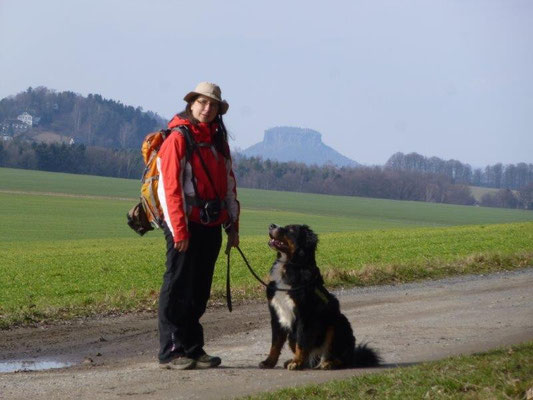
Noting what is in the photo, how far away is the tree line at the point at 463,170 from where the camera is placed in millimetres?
156000

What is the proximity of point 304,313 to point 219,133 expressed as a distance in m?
1.67

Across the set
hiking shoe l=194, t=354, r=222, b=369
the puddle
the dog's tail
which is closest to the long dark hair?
hiking shoe l=194, t=354, r=222, b=369

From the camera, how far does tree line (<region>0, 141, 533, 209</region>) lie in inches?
5030

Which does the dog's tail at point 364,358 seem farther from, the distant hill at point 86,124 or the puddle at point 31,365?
the distant hill at point 86,124

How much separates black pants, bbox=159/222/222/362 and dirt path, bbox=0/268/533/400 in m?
0.26

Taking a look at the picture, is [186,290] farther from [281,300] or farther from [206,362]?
[281,300]

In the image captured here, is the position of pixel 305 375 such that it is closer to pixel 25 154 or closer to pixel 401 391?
pixel 401 391

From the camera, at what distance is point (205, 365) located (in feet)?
29.4

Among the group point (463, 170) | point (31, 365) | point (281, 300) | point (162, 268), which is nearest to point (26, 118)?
point (463, 170)

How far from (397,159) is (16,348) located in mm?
158672

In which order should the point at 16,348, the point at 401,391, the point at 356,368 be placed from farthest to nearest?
the point at 16,348
the point at 356,368
the point at 401,391

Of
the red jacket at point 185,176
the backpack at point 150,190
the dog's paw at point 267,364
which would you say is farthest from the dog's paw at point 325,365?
the backpack at point 150,190

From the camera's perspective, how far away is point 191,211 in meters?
8.72

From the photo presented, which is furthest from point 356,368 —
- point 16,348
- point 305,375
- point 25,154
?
point 25,154
